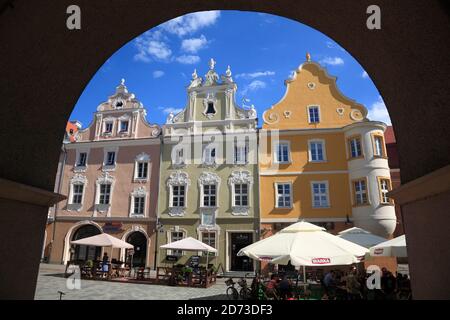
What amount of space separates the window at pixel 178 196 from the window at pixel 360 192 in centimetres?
1152

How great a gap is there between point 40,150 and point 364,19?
11.8 ft

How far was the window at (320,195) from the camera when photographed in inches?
822

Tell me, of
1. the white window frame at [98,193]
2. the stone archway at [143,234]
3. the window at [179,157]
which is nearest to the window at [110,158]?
the white window frame at [98,193]

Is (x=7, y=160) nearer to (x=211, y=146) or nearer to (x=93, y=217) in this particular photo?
(x=211, y=146)

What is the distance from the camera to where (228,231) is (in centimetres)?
2122

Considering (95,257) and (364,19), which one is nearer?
(364,19)

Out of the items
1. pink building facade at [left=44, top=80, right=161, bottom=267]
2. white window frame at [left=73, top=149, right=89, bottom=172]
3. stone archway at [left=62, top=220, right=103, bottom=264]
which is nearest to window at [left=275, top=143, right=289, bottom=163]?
pink building facade at [left=44, top=80, right=161, bottom=267]

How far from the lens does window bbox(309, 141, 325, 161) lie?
71.8 feet

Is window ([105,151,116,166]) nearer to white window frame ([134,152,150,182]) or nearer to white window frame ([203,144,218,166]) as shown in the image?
white window frame ([134,152,150,182])

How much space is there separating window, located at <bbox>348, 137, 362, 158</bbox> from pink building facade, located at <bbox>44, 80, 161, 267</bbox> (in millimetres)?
13634

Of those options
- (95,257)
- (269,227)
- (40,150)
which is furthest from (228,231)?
(40,150)
